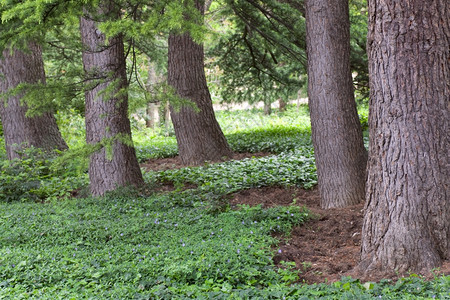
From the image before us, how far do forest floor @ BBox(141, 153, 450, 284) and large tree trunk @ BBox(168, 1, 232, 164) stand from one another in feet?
9.74

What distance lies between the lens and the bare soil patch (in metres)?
4.38

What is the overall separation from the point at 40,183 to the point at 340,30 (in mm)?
5726

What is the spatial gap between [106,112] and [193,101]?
337 centimetres

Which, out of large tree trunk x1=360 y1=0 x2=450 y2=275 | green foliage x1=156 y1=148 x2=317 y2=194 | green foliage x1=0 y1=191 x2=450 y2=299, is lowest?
green foliage x1=0 y1=191 x2=450 y2=299

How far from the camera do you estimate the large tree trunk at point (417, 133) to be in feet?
13.1

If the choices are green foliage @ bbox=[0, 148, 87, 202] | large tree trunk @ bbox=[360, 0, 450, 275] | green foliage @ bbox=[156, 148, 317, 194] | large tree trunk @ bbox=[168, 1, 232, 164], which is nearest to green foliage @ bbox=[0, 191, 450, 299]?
large tree trunk @ bbox=[360, 0, 450, 275]

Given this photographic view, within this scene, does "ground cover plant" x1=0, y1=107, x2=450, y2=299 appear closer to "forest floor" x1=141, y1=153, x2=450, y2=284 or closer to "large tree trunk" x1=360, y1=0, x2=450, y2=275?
"forest floor" x1=141, y1=153, x2=450, y2=284

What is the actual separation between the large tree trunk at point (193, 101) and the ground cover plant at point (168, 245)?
170 cm

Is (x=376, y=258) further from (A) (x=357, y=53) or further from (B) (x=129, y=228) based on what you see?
(A) (x=357, y=53)

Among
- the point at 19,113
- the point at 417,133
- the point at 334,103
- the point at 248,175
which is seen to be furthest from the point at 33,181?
the point at 417,133

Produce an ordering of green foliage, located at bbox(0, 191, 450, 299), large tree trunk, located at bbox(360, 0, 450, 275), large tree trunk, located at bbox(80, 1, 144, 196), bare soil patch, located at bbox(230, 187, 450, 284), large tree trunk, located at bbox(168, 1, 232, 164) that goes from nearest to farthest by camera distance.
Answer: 1. green foliage, located at bbox(0, 191, 450, 299)
2. large tree trunk, located at bbox(360, 0, 450, 275)
3. bare soil patch, located at bbox(230, 187, 450, 284)
4. large tree trunk, located at bbox(80, 1, 144, 196)
5. large tree trunk, located at bbox(168, 1, 232, 164)

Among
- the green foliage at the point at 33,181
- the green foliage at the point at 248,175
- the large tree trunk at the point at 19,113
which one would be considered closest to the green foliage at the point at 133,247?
the green foliage at the point at 248,175

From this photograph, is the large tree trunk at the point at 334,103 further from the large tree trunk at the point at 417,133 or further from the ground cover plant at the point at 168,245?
the large tree trunk at the point at 417,133

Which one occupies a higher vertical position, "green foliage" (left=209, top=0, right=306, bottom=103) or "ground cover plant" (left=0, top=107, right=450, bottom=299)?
"green foliage" (left=209, top=0, right=306, bottom=103)
